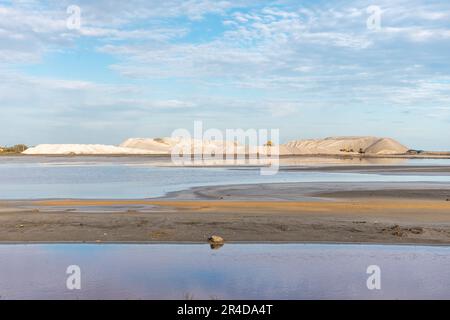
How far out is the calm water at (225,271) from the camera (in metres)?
9.20

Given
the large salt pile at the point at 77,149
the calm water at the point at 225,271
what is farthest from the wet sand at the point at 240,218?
the large salt pile at the point at 77,149

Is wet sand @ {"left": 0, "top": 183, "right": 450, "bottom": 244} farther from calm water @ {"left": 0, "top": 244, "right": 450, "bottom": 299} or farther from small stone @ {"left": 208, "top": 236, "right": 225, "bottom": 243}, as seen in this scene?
calm water @ {"left": 0, "top": 244, "right": 450, "bottom": 299}

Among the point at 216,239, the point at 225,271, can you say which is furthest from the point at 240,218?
the point at 225,271

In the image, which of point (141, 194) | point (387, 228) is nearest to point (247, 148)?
point (141, 194)

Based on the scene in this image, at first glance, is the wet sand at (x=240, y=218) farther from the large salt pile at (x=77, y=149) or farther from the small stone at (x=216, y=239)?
the large salt pile at (x=77, y=149)

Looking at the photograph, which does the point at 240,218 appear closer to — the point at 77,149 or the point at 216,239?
the point at 216,239

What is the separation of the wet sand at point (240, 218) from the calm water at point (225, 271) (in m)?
1.25

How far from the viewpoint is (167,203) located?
23375mm

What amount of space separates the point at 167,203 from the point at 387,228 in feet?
34.1

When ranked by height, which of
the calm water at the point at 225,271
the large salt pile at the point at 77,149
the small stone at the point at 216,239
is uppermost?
the large salt pile at the point at 77,149

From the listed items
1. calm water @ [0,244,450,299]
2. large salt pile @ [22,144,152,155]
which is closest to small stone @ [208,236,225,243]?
calm water @ [0,244,450,299]

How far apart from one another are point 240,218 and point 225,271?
7.38 m

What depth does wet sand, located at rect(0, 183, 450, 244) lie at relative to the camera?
1490 centimetres
